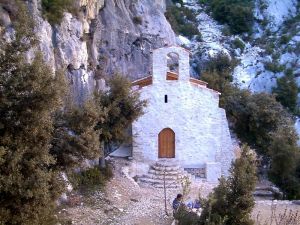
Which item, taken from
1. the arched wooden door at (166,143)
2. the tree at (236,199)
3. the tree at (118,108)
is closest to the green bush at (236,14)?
the arched wooden door at (166,143)

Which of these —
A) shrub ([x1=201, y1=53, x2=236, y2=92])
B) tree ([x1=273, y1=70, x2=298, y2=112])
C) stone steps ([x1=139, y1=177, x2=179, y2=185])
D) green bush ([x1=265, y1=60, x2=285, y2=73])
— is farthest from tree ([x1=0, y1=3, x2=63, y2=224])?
green bush ([x1=265, y1=60, x2=285, y2=73])

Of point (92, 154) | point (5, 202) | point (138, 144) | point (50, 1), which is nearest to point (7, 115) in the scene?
point (5, 202)

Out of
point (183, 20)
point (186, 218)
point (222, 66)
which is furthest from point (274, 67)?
point (186, 218)

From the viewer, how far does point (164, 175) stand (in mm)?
22531

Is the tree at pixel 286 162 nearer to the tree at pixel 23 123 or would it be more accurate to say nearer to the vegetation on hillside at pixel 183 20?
the tree at pixel 23 123

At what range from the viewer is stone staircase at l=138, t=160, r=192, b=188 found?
22734 millimetres

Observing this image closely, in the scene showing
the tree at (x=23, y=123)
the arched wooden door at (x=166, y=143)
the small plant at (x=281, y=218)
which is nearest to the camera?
the tree at (x=23, y=123)

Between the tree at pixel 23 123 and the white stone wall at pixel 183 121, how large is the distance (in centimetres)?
1341

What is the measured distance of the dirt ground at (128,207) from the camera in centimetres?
1672

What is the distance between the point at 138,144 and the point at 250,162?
1091cm

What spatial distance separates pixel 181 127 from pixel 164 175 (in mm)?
3282

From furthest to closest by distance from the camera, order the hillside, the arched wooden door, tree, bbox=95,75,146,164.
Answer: the arched wooden door
tree, bbox=95,75,146,164
the hillside

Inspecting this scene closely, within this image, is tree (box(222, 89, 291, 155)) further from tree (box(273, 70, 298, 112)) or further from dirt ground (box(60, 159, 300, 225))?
tree (box(273, 70, 298, 112))

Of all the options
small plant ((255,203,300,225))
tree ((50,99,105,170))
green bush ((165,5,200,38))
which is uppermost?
green bush ((165,5,200,38))
